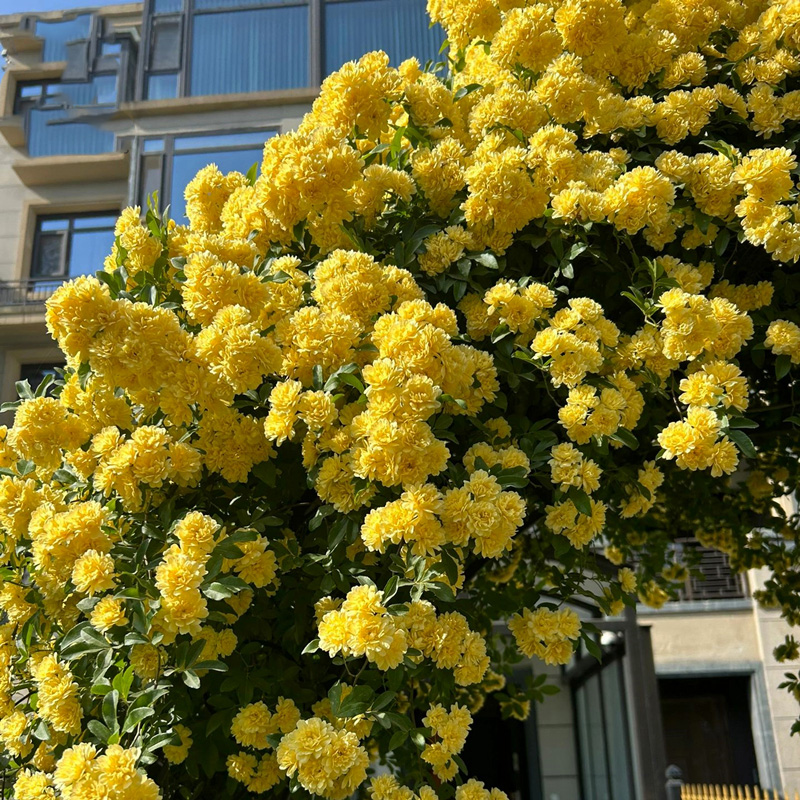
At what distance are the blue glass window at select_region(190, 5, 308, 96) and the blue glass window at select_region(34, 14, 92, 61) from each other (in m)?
2.62

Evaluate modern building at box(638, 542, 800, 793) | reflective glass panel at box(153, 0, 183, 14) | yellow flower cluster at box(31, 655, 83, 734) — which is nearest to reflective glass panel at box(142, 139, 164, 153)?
reflective glass panel at box(153, 0, 183, 14)

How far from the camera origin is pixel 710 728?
438 inches

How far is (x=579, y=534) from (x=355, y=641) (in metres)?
0.64

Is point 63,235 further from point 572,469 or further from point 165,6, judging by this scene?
point 572,469

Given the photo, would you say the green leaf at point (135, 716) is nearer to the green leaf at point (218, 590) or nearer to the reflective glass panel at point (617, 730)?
the green leaf at point (218, 590)

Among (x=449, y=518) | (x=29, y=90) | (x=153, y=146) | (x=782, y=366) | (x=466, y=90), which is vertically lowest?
(x=449, y=518)

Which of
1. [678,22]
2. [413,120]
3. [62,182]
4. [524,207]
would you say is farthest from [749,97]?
[62,182]

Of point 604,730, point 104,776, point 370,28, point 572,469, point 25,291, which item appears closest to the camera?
point 104,776

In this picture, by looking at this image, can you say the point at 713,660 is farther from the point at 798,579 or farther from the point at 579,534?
the point at 579,534

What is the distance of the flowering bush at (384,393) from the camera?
1594 millimetres

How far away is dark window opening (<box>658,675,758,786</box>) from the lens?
10844mm

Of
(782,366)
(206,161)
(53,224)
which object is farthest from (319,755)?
(53,224)

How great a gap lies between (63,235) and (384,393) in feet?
33.9

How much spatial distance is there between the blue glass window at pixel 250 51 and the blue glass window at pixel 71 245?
246cm
